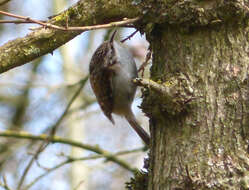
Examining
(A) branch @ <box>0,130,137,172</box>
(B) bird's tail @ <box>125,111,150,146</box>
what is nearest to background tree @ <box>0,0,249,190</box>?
(B) bird's tail @ <box>125,111,150,146</box>

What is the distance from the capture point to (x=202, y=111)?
208cm

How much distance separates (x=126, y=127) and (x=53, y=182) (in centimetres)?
173

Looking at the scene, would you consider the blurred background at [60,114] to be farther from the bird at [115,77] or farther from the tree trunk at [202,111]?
the tree trunk at [202,111]

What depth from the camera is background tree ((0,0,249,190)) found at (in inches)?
79.4

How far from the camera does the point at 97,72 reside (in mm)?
3783

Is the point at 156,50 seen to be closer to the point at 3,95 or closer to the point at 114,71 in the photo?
the point at 114,71

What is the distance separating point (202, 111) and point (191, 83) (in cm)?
14

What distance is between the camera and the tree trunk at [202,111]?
2002 millimetres

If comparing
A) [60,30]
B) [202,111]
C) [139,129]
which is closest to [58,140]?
[139,129]

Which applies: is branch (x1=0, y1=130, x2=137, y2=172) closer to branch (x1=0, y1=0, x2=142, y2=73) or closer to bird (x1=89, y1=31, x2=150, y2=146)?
bird (x1=89, y1=31, x2=150, y2=146)

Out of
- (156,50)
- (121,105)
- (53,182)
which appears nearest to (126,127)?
(53,182)

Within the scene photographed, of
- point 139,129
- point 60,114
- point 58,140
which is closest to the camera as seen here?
point 139,129

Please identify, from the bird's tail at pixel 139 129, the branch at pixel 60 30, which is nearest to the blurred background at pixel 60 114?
the bird's tail at pixel 139 129

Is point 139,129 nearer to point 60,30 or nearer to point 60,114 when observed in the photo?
point 60,30
